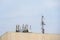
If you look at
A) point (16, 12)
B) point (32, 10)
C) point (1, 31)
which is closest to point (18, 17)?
point (16, 12)

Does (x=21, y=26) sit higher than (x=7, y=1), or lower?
lower

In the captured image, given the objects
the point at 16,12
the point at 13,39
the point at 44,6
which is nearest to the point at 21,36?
the point at 13,39

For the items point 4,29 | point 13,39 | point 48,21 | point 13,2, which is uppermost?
point 13,2

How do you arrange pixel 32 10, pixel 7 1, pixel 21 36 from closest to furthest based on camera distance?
pixel 21 36, pixel 32 10, pixel 7 1

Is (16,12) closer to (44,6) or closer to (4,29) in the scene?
(4,29)

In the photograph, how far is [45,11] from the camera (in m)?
2.66

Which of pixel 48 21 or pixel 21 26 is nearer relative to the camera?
pixel 48 21

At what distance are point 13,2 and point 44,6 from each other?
799 millimetres

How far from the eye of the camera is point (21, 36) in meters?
2.55

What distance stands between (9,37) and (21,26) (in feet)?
1.30

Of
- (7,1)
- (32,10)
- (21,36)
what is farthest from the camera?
(7,1)

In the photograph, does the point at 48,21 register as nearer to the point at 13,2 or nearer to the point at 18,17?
the point at 18,17

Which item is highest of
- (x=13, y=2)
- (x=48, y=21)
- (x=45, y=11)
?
(x=13, y=2)

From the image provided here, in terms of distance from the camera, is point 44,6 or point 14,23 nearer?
point 44,6
